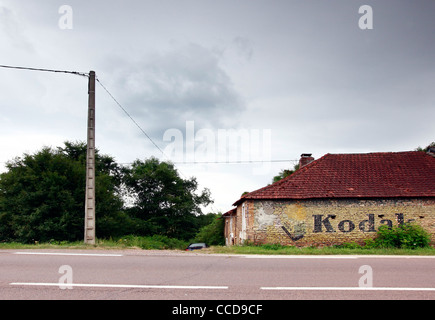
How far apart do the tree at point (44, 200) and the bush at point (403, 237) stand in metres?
21.6

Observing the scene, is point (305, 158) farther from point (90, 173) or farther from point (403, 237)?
point (90, 173)

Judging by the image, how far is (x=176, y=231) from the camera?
5056cm

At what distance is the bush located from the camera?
1778cm

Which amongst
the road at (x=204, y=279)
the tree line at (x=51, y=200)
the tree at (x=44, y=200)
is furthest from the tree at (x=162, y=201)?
the road at (x=204, y=279)

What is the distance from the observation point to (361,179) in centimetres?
2098

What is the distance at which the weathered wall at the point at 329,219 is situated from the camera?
63.5 ft

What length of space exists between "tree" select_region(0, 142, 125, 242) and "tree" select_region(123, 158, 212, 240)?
19.9m

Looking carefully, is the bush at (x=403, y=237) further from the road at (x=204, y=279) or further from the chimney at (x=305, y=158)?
the road at (x=204, y=279)

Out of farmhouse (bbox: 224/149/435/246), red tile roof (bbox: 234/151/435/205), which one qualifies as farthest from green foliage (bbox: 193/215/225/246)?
farmhouse (bbox: 224/149/435/246)

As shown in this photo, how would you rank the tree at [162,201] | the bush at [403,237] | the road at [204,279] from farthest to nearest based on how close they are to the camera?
1. the tree at [162,201]
2. the bush at [403,237]
3. the road at [204,279]

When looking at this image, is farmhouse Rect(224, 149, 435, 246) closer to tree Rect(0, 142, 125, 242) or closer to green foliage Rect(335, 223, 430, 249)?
green foliage Rect(335, 223, 430, 249)

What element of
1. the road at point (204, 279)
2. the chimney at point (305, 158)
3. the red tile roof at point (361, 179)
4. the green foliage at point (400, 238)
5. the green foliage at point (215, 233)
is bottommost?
the green foliage at point (215, 233)
